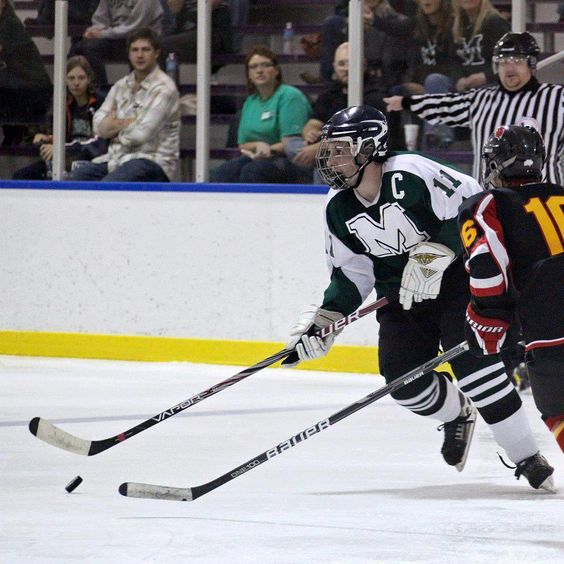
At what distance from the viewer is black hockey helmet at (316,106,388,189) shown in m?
3.67

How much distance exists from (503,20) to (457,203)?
2.58 meters

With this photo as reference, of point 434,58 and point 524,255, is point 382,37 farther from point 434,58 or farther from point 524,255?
point 524,255

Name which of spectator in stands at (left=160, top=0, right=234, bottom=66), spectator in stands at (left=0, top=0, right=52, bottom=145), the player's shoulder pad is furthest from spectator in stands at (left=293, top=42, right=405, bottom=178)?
the player's shoulder pad

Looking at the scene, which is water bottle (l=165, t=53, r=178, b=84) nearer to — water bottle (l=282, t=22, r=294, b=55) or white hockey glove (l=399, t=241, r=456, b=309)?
water bottle (l=282, t=22, r=294, b=55)

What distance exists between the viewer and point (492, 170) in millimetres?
3287

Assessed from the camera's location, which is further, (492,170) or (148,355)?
(148,355)

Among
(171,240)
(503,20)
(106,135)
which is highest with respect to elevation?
(503,20)

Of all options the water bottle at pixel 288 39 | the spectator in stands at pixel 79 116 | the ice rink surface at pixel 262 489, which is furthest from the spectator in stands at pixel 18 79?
the ice rink surface at pixel 262 489

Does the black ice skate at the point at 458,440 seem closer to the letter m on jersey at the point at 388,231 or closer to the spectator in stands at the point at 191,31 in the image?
the letter m on jersey at the point at 388,231

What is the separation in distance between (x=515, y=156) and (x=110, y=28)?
13.7 feet

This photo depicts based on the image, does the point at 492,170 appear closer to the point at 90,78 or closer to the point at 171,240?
the point at 171,240

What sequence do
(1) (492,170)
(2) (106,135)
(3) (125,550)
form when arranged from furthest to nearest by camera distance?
(2) (106,135) → (1) (492,170) → (3) (125,550)

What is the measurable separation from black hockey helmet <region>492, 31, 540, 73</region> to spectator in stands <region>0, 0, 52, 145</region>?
262 cm

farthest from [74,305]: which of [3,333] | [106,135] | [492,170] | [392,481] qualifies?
[492,170]
